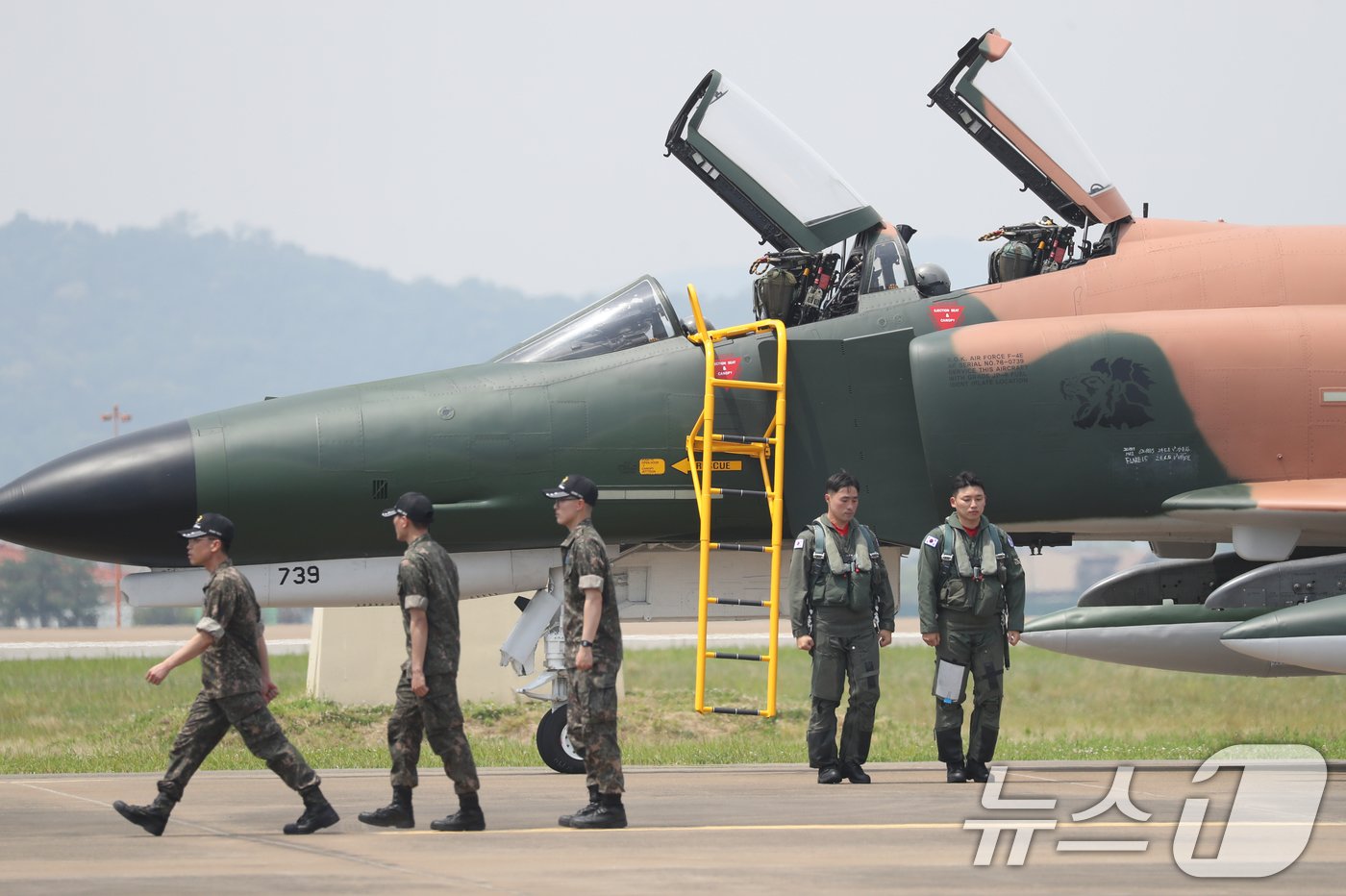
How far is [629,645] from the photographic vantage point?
37.4 m

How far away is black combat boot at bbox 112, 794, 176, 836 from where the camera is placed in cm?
755

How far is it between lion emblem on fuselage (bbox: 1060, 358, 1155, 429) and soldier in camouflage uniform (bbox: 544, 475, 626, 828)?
4.11m

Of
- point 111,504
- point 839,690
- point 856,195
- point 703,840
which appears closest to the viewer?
point 703,840

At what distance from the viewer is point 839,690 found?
9805 millimetres

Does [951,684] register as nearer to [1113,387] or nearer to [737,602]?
[737,602]

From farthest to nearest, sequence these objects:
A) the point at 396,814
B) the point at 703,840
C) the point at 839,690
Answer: the point at 839,690 → the point at 396,814 → the point at 703,840

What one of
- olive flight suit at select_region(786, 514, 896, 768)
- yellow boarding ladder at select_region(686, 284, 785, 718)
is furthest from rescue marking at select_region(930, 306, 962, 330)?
olive flight suit at select_region(786, 514, 896, 768)

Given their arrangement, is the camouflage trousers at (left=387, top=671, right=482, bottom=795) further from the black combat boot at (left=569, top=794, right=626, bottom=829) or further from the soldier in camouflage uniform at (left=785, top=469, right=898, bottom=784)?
the soldier in camouflage uniform at (left=785, top=469, right=898, bottom=784)

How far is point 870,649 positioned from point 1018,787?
1.07m

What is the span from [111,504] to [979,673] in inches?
195

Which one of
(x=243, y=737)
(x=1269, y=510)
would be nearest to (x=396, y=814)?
(x=243, y=737)

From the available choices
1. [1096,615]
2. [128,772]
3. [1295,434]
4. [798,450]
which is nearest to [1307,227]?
[1295,434]

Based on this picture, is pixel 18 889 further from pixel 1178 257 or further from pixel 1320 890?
pixel 1178 257

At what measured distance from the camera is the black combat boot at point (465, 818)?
771 centimetres
